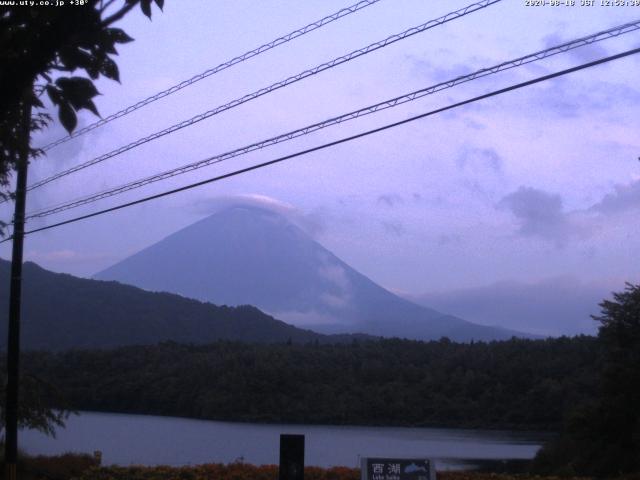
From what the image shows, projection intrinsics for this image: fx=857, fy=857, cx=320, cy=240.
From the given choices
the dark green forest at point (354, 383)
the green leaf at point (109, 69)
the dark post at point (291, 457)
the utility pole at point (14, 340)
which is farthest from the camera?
the dark green forest at point (354, 383)

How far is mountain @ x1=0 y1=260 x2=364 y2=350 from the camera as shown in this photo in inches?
1539

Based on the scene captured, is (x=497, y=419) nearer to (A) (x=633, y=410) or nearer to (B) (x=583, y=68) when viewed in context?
(A) (x=633, y=410)

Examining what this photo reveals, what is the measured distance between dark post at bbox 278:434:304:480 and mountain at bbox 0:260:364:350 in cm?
2741

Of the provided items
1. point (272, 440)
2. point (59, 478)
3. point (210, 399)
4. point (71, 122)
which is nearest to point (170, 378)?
point (210, 399)

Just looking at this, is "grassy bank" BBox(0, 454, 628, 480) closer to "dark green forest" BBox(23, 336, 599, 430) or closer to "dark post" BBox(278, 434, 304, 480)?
"dark post" BBox(278, 434, 304, 480)

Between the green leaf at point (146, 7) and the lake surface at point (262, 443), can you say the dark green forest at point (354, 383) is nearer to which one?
the lake surface at point (262, 443)

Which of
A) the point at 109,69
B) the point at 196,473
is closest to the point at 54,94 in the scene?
the point at 109,69

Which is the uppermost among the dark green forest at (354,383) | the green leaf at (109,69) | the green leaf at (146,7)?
the green leaf at (146,7)

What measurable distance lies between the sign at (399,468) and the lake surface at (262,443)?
220 inches

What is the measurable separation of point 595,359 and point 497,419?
4755mm

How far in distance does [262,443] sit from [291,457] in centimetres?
823

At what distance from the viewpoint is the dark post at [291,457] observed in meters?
11.6

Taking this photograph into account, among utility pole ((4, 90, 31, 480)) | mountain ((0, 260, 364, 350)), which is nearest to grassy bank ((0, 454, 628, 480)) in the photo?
utility pole ((4, 90, 31, 480))

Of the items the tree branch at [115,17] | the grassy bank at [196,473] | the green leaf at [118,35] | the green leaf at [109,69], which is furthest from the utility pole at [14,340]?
the tree branch at [115,17]
